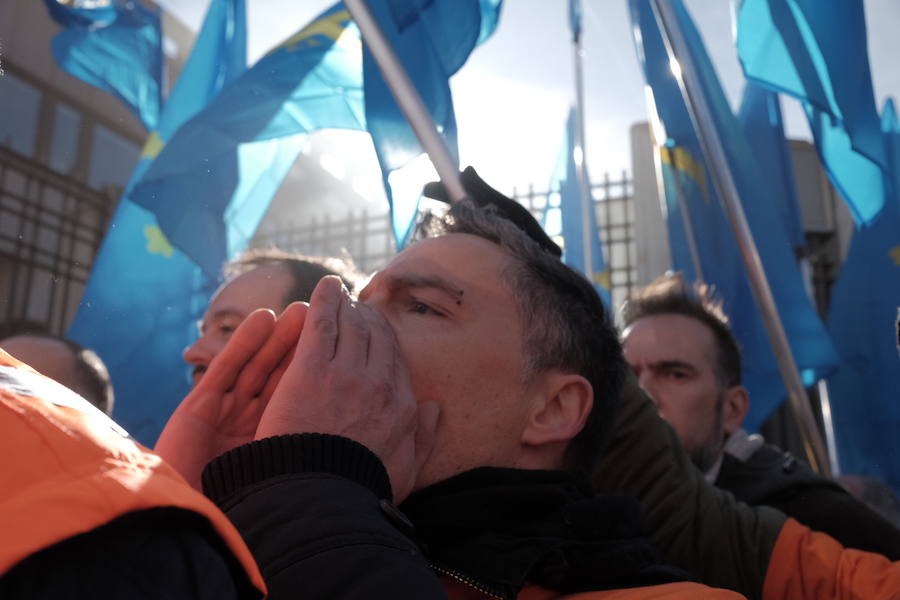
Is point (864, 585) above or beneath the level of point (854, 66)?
beneath

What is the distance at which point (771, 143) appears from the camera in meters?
5.10

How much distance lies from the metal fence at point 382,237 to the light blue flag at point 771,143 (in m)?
4.39

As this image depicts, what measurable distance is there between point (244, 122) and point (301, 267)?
1.06 meters

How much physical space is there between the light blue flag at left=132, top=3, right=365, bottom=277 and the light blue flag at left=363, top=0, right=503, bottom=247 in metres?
0.33

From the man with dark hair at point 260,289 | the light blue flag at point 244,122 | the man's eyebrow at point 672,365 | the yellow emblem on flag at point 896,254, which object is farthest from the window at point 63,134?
the yellow emblem on flag at point 896,254

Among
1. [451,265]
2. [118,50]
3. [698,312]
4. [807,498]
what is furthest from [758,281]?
[118,50]

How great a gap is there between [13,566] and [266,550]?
1.34ft

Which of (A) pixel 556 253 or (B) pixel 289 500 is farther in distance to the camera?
(A) pixel 556 253

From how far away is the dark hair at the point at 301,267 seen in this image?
258 centimetres

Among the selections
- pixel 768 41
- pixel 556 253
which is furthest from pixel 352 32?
pixel 556 253

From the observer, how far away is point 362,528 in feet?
2.94

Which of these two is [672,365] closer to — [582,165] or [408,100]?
[408,100]

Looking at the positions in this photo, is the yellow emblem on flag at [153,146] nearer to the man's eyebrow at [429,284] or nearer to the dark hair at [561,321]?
the dark hair at [561,321]

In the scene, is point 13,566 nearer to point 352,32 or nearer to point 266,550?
point 266,550
